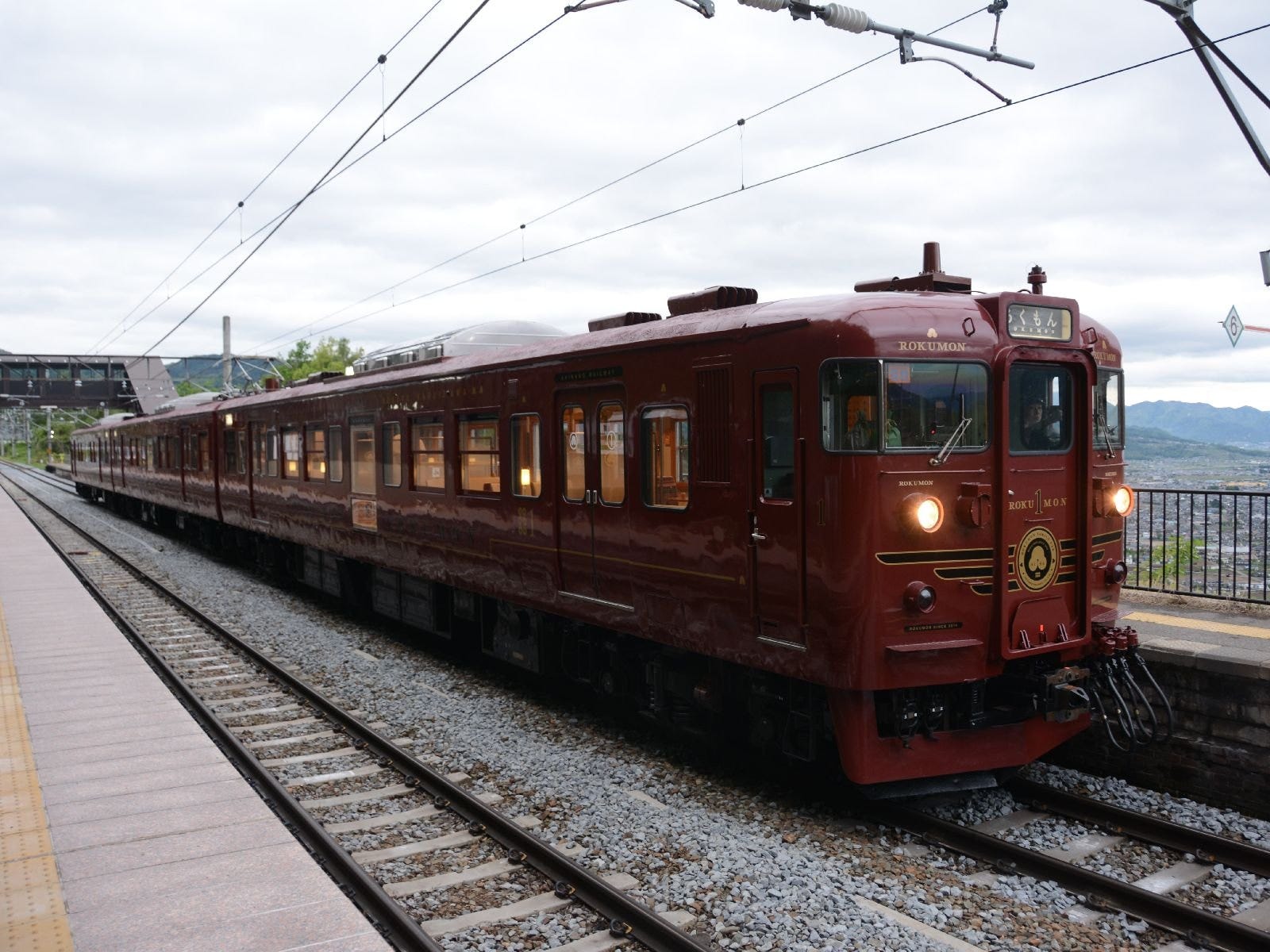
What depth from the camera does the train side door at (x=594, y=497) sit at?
25.2 feet

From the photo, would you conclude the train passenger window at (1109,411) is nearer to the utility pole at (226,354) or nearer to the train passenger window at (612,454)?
the train passenger window at (612,454)

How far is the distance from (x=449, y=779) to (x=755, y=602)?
2.47 meters

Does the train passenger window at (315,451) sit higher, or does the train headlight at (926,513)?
the train passenger window at (315,451)

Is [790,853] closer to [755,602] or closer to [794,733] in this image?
[794,733]

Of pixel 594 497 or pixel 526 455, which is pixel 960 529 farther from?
pixel 526 455

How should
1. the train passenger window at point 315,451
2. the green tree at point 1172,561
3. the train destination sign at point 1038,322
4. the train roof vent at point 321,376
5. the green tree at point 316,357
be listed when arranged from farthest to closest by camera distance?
the green tree at point 316,357 → the train roof vent at point 321,376 → the train passenger window at point 315,451 → the green tree at point 1172,561 → the train destination sign at point 1038,322

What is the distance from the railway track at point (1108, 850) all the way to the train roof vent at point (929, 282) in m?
3.13

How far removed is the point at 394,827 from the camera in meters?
6.36

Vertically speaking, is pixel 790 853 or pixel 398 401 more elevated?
pixel 398 401

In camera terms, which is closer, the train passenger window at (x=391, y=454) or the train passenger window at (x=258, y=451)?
the train passenger window at (x=391, y=454)

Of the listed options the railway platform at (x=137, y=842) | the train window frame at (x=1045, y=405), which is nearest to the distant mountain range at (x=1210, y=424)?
the train window frame at (x=1045, y=405)

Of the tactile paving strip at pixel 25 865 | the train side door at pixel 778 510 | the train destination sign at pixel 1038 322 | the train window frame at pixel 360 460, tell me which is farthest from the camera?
the train window frame at pixel 360 460

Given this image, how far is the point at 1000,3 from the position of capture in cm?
816

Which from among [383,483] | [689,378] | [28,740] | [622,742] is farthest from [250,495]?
[689,378]
